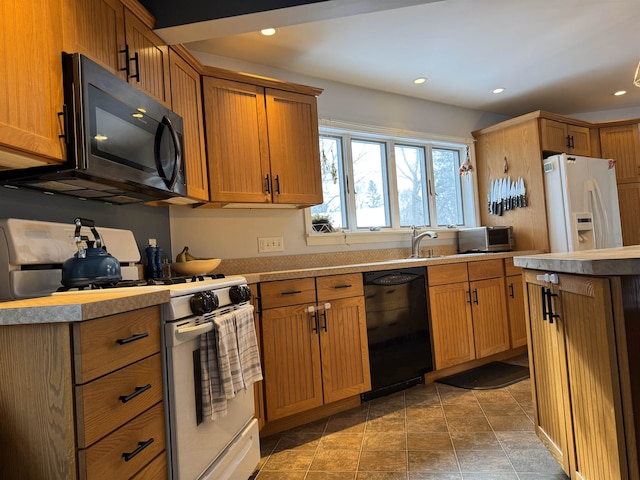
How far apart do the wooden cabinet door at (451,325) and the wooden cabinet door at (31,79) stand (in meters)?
2.50

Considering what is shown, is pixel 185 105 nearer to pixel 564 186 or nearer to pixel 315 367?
pixel 315 367

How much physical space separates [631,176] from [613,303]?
425 centimetres

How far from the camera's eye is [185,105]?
7.50ft

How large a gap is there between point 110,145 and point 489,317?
299cm

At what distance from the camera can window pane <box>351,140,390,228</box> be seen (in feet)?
11.9

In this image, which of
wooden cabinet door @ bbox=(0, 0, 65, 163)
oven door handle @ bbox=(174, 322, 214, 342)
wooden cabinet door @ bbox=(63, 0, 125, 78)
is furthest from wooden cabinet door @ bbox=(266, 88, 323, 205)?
wooden cabinet door @ bbox=(0, 0, 65, 163)

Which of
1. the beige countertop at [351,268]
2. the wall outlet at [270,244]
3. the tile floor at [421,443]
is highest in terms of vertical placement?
the wall outlet at [270,244]

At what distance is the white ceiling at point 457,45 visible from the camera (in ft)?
8.23

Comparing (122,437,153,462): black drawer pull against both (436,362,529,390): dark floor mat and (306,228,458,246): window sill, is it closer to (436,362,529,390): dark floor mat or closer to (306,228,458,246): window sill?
(306,228,458,246): window sill

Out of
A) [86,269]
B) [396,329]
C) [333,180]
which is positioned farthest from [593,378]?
[333,180]

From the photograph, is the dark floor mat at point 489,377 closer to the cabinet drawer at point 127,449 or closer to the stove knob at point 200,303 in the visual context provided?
the stove knob at point 200,303

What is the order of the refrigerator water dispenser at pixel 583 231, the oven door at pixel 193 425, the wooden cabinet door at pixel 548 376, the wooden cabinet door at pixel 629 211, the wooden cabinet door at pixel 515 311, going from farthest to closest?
the wooden cabinet door at pixel 629 211
the refrigerator water dispenser at pixel 583 231
the wooden cabinet door at pixel 515 311
the wooden cabinet door at pixel 548 376
the oven door at pixel 193 425

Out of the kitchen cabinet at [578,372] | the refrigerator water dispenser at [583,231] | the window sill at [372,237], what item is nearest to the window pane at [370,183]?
the window sill at [372,237]

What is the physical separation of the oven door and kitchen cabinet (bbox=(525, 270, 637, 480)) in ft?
4.28
